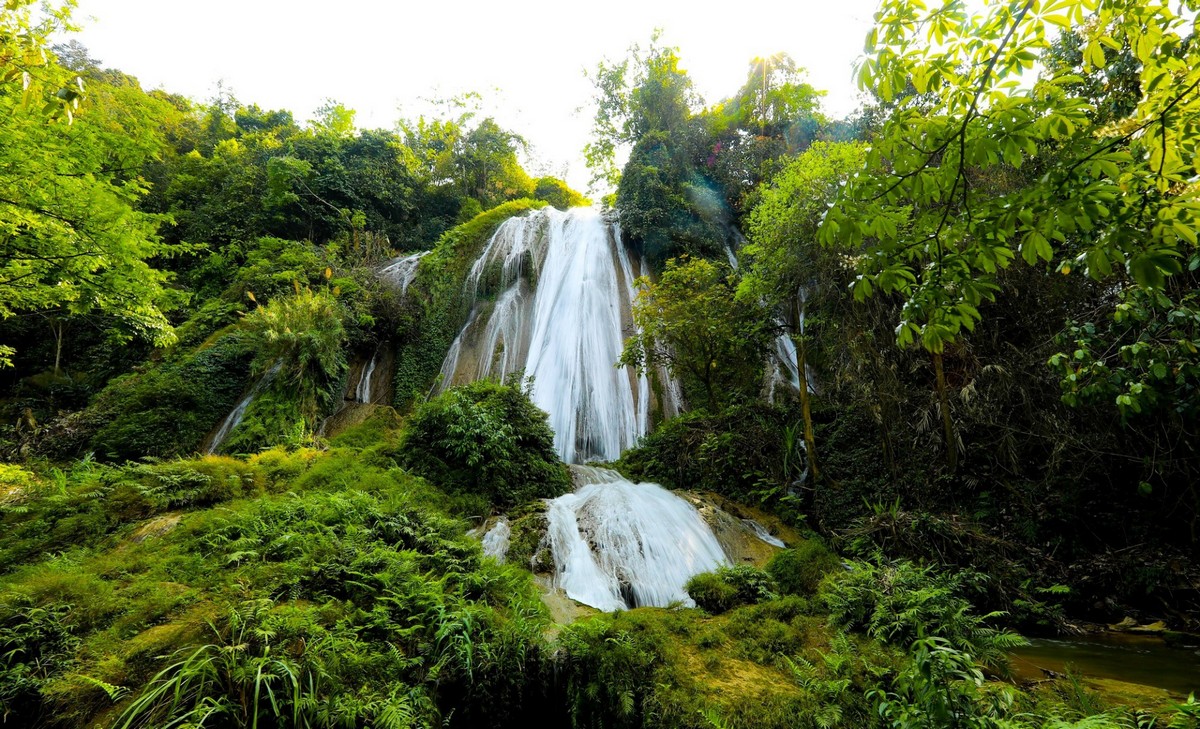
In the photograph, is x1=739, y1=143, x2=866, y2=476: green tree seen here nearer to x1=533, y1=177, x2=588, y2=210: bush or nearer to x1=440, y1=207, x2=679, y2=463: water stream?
x1=440, y1=207, x2=679, y2=463: water stream

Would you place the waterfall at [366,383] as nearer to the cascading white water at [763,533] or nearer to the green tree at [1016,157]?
the cascading white water at [763,533]

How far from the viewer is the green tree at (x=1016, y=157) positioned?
1477mm

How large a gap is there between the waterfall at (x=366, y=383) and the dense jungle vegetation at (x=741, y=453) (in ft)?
0.88

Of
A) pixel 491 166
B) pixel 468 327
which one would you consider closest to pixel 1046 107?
pixel 468 327

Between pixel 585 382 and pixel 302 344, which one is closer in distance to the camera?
pixel 302 344

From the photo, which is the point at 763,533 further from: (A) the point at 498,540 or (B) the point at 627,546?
(A) the point at 498,540

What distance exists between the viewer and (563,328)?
13602 mm

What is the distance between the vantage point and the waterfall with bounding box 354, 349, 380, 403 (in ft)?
41.0

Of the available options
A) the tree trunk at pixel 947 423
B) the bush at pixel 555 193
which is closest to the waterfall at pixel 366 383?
the tree trunk at pixel 947 423

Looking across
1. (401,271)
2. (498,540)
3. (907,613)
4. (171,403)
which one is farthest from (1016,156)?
(401,271)

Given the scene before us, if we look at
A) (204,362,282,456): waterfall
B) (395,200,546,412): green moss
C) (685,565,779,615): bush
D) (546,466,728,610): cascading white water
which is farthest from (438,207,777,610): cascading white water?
(204,362,282,456): waterfall

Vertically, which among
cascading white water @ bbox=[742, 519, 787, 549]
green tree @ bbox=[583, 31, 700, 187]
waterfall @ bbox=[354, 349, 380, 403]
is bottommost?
cascading white water @ bbox=[742, 519, 787, 549]

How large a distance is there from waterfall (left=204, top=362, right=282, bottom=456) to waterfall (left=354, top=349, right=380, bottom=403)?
2207mm

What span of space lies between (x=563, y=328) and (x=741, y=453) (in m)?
6.96
